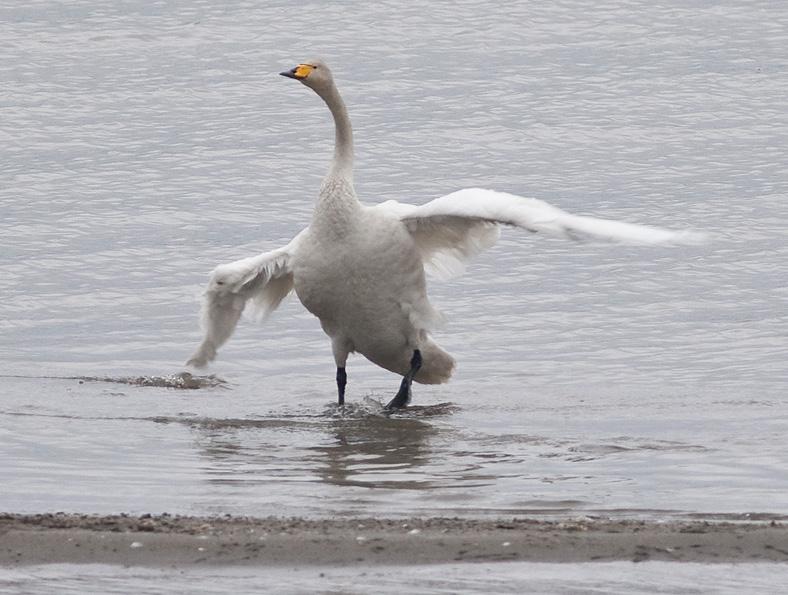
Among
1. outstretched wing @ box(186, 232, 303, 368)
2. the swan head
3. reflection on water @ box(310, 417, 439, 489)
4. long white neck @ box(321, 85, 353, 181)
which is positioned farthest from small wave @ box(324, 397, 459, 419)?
the swan head

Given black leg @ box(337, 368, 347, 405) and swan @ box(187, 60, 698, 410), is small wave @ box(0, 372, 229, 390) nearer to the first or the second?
swan @ box(187, 60, 698, 410)

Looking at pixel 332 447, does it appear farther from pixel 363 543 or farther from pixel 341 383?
pixel 363 543

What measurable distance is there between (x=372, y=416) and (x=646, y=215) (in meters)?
5.86

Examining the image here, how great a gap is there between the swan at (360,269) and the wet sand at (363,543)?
3.53 metres

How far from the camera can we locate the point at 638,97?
2025 centimetres

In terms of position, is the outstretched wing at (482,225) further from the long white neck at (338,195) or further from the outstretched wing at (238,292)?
the outstretched wing at (238,292)

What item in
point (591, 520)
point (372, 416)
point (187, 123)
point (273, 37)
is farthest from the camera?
point (273, 37)

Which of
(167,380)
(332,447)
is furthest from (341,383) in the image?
(332,447)

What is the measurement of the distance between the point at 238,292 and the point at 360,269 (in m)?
0.93

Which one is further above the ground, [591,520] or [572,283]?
[591,520]

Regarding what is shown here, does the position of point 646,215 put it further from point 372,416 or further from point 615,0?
point 615,0

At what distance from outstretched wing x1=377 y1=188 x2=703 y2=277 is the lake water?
35.6 inches

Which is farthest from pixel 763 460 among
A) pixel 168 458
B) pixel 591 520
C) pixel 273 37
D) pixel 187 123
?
pixel 273 37

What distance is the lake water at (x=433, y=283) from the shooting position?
8.19 m
